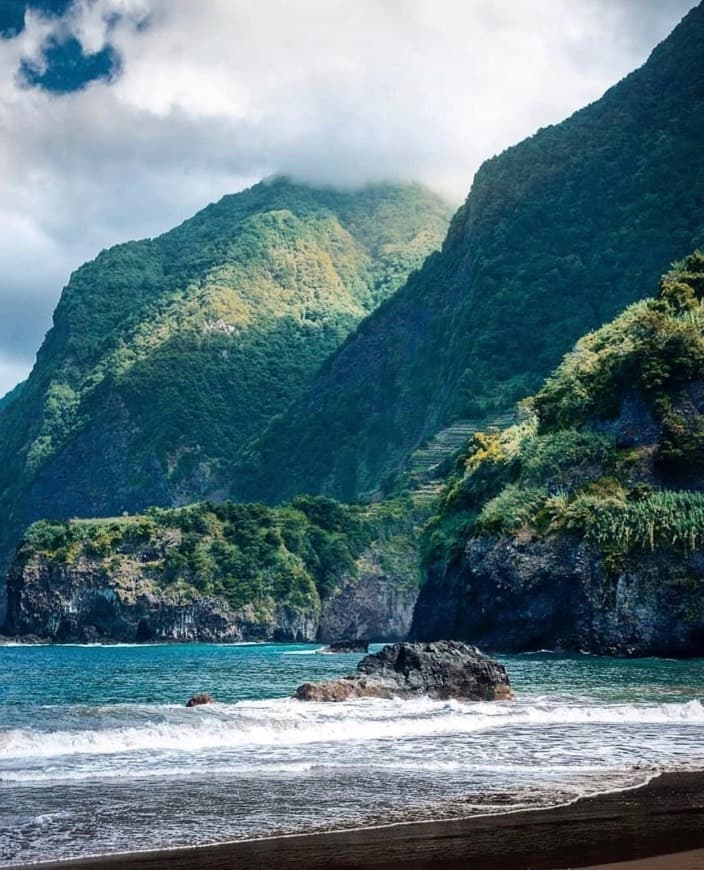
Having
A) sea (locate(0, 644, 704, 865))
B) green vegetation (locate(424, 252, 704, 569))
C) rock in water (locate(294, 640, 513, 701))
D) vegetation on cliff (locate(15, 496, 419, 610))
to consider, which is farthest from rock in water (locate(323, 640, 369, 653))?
rock in water (locate(294, 640, 513, 701))

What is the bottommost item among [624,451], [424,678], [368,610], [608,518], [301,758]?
[301,758]

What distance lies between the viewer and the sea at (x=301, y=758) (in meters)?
20.9

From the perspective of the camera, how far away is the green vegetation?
2820 inches

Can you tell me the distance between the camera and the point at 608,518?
7300 centimetres

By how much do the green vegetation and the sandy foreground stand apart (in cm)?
5056

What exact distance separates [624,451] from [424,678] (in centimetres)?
3700

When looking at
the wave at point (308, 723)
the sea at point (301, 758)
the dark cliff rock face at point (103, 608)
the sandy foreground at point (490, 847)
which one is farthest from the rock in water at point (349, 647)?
the sandy foreground at point (490, 847)

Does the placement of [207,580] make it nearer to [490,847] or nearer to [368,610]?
[368,610]

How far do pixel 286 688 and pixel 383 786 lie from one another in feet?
96.1

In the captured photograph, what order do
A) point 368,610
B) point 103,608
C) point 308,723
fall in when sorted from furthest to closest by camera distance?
point 368,610, point 103,608, point 308,723

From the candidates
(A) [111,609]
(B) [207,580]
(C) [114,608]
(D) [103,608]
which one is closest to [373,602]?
(B) [207,580]

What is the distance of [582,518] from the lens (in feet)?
245

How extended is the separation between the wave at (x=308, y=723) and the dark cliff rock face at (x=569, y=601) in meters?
30.6

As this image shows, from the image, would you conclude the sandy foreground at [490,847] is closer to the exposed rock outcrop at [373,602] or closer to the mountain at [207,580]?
the mountain at [207,580]
